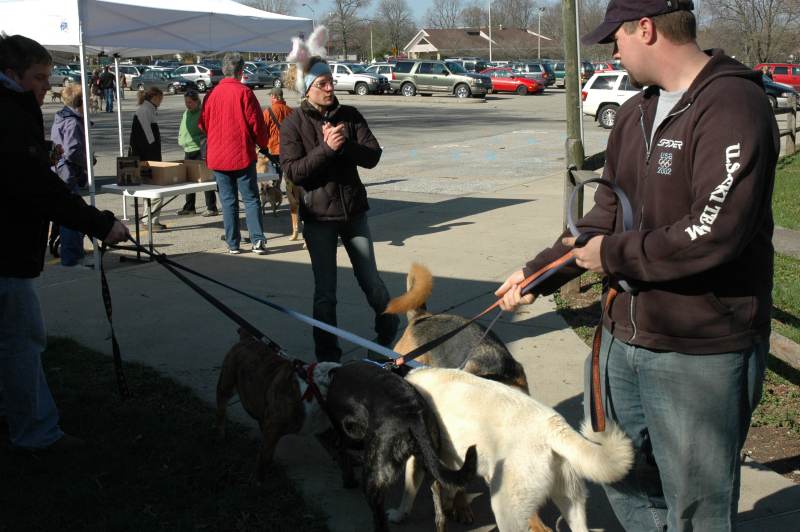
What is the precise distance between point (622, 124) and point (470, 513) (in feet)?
6.46

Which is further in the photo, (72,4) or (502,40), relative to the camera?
(502,40)

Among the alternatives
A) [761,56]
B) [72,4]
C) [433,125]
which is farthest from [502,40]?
[72,4]

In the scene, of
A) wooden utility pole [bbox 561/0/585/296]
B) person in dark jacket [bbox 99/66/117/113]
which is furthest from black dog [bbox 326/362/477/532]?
person in dark jacket [bbox 99/66/117/113]

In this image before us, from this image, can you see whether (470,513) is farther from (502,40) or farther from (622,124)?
(502,40)

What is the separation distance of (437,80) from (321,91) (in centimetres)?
3964

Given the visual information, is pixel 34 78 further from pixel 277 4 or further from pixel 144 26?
pixel 277 4

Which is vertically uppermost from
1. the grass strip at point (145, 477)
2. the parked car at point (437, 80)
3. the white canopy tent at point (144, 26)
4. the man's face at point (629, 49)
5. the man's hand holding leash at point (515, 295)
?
the parked car at point (437, 80)

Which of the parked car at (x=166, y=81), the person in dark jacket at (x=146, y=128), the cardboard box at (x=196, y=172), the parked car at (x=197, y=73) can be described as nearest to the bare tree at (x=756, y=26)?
the parked car at (x=197, y=73)

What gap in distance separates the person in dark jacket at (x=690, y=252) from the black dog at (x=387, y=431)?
883mm

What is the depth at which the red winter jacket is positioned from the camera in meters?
9.20

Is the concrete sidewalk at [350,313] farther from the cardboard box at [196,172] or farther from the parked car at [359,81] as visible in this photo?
the parked car at [359,81]

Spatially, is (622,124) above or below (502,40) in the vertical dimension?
below

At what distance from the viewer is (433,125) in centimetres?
2819

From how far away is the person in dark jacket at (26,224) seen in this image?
3.89 metres
